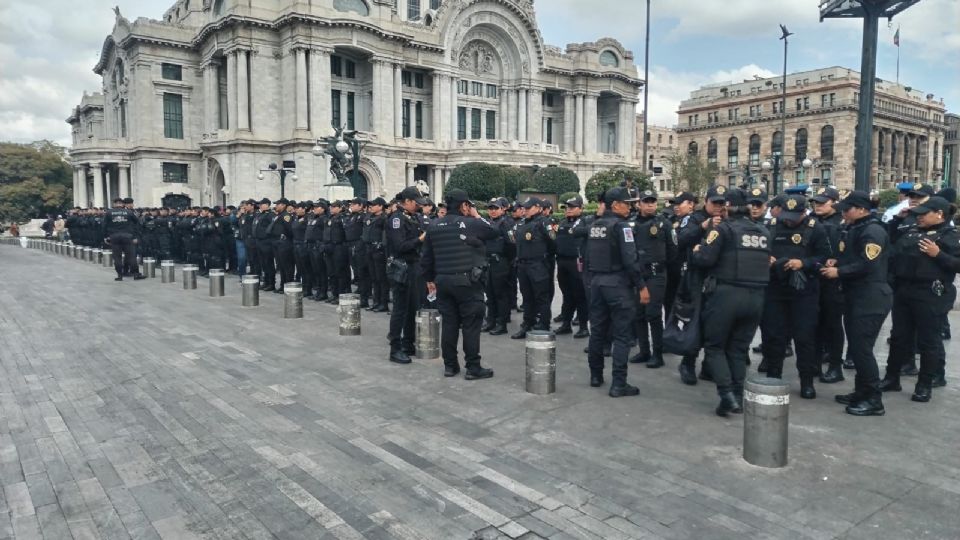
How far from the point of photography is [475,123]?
58.2 meters

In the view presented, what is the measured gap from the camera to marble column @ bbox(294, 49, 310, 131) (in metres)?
43.4

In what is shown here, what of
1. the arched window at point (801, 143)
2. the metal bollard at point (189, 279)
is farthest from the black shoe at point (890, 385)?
the arched window at point (801, 143)

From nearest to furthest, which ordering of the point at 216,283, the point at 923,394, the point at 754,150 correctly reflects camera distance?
the point at 923,394
the point at 216,283
the point at 754,150

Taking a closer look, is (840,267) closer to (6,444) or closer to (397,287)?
(397,287)

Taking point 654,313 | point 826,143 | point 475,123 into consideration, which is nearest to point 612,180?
point 475,123

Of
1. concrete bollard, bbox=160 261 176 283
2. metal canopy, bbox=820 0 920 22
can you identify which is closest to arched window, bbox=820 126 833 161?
metal canopy, bbox=820 0 920 22

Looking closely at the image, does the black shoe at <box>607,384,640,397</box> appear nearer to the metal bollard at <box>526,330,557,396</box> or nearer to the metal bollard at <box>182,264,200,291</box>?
the metal bollard at <box>526,330,557,396</box>

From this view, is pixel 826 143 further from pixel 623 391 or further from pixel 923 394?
pixel 623 391

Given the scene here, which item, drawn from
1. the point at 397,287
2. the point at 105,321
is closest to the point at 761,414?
the point at 397,287

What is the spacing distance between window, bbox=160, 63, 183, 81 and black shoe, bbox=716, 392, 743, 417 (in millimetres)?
52308

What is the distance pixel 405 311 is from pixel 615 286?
3.06 metres

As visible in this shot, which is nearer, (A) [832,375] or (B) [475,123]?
(A) [832,375]

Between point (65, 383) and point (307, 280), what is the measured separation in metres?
7.08

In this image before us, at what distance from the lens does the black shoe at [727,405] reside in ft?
20.1
